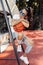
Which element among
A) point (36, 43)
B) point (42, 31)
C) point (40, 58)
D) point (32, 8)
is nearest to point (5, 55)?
point (40, 58)

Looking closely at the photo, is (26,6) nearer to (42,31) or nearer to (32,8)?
(32,8)

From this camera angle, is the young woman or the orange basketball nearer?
the young woman

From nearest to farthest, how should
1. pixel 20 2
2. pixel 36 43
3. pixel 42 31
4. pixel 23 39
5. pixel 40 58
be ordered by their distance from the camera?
pixel 23 39
pixel 40 58
pixel 36 43
pixel 42 31
pixel 20 2

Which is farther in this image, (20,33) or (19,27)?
(19,27)

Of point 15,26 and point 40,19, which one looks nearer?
point 15,26

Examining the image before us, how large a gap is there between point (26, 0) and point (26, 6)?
0.70ft

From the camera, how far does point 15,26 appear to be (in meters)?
2.36

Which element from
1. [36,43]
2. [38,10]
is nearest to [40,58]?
[36,43]

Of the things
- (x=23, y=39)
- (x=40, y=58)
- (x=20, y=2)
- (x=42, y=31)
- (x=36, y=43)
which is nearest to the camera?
(x=23, y=39)

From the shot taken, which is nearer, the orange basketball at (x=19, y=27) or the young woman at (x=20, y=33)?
the young woman at (x=20, y=33)

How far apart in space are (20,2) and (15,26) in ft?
14.8

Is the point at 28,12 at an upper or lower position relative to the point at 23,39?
lower

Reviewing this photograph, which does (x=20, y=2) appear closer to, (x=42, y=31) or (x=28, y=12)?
(x=28, y=12)

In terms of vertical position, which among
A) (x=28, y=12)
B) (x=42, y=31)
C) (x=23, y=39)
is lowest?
(x=42, y=31)
